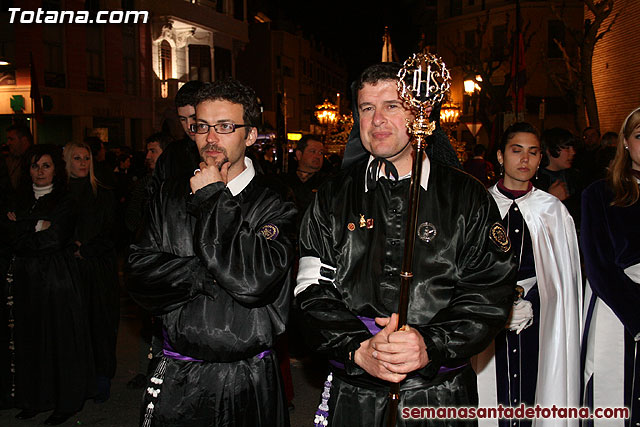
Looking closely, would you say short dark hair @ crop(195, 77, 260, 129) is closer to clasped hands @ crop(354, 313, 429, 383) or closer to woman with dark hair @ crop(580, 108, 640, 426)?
clasped hands @ crop(354, 313, 429, 383)

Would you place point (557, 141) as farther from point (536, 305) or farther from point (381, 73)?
point (381, 73)

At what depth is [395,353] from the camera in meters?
2.31

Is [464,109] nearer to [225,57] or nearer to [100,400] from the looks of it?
[225,57]

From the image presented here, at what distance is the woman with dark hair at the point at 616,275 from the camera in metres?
3.77

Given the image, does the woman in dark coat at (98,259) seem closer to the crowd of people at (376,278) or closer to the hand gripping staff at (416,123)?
the crowd of people at (376,278)

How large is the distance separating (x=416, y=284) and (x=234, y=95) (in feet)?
4.49

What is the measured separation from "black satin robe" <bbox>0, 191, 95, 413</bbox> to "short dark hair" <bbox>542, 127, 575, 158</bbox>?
4.77m

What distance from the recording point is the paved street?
5277 millimetres

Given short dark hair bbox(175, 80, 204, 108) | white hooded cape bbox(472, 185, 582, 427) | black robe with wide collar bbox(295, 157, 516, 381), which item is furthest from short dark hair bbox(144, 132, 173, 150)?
black robe with wide collar bbox(295, 157, 516, 381)

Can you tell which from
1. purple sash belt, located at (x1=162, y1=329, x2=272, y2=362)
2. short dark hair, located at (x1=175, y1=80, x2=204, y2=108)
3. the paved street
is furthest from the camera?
the paved street

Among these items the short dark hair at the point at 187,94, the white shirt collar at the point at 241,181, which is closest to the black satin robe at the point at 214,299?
the white shirt collar at the point at 241,181

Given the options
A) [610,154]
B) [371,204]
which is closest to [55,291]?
[371,204]

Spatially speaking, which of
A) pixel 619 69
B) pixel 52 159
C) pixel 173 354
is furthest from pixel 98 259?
pixel 619 69

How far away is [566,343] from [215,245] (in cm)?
270
